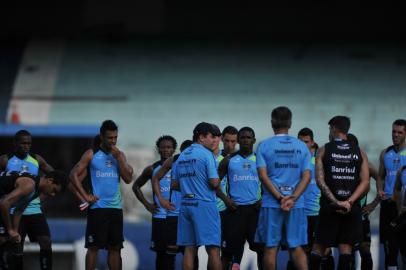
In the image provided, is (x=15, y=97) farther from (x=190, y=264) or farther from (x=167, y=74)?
(x=190, y=264)

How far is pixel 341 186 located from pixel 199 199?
1750 millimetres

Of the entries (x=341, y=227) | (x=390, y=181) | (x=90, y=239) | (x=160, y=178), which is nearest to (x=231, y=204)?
(x=160, y=178)

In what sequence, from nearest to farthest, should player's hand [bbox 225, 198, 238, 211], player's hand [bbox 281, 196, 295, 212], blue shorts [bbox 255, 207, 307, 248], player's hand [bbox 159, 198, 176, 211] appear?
player's hand [bbox 281, 196, 295, 212] → blue shorts [bbox 255, 207, 307, 248] → player's hand [bbox 159, 198, 176, 211] → player's hand [bbox 225, 198, 238, 211]

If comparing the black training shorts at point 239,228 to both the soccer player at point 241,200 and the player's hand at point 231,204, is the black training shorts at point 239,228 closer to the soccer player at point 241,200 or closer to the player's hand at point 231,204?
the soccer player at point 241,200

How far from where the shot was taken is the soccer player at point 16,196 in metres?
11.8

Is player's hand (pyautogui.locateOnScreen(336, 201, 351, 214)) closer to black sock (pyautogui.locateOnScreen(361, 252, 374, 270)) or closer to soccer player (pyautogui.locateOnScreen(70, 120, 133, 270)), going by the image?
black sock (pyautogui.locateOnScreen(361, 252, 374, 270))

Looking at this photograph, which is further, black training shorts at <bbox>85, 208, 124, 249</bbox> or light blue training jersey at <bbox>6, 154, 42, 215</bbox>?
light blue training jersey at <bbox>6, 154, 42, 215</bbox>

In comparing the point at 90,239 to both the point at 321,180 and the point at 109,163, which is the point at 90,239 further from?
the point at 321,180

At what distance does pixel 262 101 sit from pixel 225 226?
7.99m

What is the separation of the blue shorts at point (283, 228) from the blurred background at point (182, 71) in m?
7.40

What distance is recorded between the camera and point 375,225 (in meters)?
17.3

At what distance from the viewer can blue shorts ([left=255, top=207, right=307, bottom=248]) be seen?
35.6 feet

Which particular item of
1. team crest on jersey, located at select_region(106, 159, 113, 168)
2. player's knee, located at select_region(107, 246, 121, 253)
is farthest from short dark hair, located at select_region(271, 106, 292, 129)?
player's knee, located at select_region(107, 246, 121, 253)

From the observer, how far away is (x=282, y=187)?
35.7 feet
